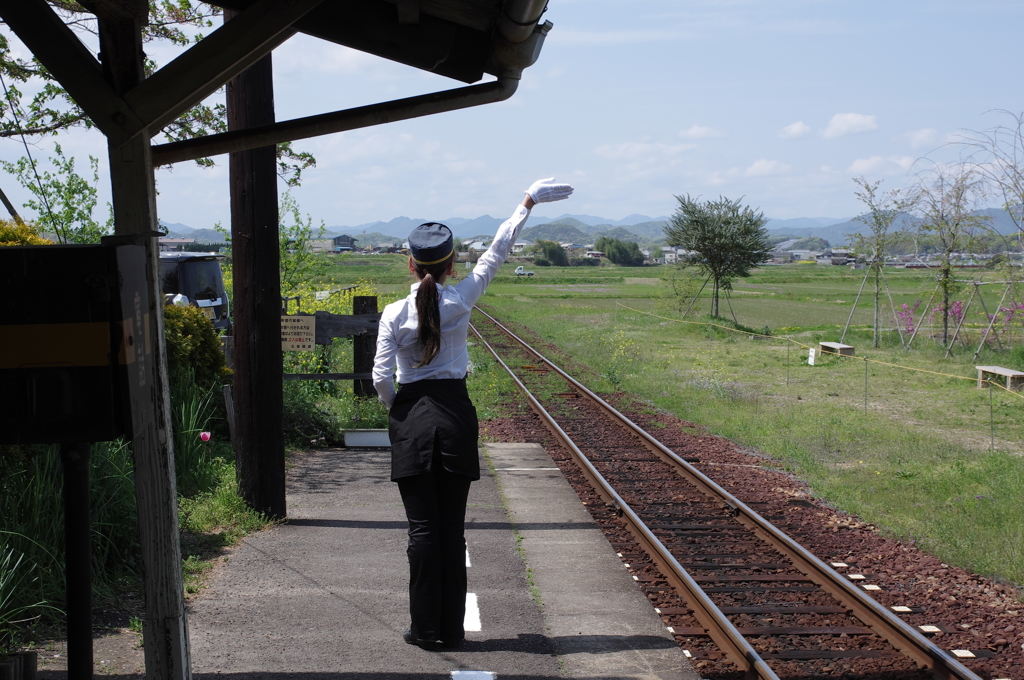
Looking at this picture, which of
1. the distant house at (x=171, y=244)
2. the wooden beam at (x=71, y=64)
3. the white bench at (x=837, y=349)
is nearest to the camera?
the wooden beam at (x=71, y=64)

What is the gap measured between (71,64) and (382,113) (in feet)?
4.30

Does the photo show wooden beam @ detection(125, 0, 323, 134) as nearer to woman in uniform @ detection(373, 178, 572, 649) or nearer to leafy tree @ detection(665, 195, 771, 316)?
woman in uniform @ detection(373, 178, 572, 649)

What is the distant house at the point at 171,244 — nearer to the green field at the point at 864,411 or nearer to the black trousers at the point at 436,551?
the green field at the point at 864,411

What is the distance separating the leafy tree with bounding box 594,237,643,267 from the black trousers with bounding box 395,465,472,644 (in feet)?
490

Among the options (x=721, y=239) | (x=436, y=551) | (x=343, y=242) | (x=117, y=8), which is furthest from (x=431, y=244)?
(x=343, y=242)

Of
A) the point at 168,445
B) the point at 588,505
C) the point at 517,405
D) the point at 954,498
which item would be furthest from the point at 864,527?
the point at 517,405

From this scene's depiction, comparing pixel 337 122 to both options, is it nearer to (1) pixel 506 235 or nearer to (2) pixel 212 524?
(1) pixel 506 235

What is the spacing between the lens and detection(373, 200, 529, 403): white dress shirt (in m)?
4.19

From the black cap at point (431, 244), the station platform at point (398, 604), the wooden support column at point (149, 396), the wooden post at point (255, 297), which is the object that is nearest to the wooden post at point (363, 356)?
the station platform at point (398, 604)

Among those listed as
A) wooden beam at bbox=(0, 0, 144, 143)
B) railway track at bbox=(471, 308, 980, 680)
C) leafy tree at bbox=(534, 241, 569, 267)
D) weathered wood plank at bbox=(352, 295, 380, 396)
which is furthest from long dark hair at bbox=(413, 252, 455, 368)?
leafy tree at bbox=(534, 241, 569, 267)

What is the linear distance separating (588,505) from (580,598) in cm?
286

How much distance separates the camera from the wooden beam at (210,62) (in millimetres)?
3236

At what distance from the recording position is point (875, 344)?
23.9 metres

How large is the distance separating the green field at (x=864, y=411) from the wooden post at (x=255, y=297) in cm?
527
